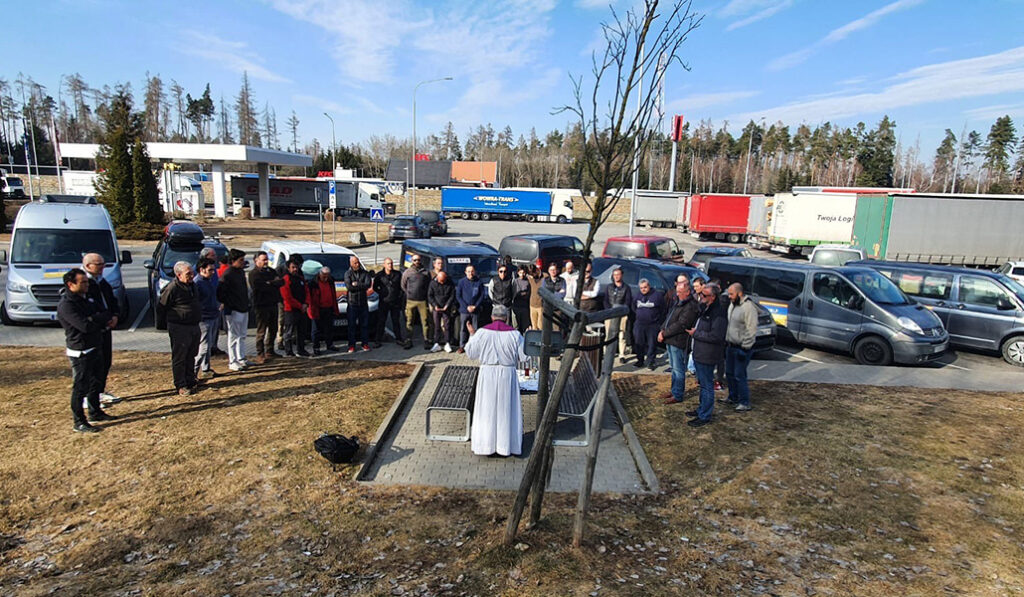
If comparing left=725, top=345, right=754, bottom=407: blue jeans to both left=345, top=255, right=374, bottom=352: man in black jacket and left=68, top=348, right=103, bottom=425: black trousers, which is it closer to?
left=345, top=255, right=374, bottom=352: man in black jacket

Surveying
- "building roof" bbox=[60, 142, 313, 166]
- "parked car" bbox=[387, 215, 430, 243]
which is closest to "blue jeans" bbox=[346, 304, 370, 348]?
"parked car" bbox=[387, 215, 430, 243]

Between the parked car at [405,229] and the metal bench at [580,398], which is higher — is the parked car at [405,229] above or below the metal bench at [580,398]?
above

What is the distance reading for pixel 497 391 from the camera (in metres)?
5.88

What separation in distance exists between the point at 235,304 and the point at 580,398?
5287 mm

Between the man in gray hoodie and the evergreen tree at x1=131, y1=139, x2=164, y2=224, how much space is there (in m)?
30.7

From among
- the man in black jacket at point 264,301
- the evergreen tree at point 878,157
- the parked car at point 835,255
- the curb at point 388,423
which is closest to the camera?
the curb at point 388,423

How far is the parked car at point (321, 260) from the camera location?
1080 cm

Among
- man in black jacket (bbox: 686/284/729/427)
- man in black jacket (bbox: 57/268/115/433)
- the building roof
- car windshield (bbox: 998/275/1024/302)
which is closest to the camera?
man in black jacket (bbox: 57/268/115/433)

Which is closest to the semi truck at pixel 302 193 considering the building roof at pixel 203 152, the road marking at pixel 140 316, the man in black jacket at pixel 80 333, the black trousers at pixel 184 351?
the building roof at pixel 203 152

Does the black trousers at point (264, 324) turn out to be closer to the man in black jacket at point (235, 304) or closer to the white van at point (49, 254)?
the man in black jacket at point (235, 304)

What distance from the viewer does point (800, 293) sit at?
11.5m

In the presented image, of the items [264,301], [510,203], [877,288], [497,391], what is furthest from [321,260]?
[510,203]

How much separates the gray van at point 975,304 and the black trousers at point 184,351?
45.5 feet

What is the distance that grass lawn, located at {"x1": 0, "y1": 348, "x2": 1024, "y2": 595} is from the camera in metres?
4.08
